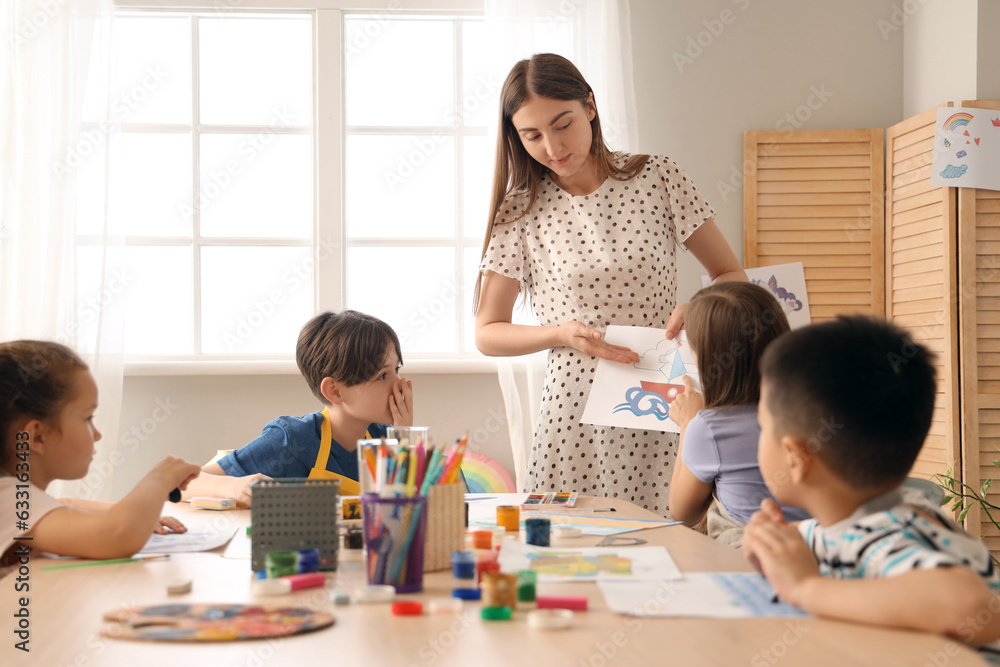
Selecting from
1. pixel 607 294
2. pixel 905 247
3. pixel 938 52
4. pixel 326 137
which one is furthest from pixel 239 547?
pixel 938 52

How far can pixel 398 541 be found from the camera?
904 millimetres

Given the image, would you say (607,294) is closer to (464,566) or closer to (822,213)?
(464,566)

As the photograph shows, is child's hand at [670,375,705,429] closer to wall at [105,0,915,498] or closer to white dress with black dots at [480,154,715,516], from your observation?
white dress with black dots at [480,154,715,516]

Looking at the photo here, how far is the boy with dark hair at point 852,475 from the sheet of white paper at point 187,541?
0.75m

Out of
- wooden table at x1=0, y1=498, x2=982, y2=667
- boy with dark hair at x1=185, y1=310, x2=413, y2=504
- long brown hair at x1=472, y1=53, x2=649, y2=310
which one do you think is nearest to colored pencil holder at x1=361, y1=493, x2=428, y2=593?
wooden table at x1=0, y1=498, x2=982, y2=667

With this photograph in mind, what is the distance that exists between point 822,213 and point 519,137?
1.57 m

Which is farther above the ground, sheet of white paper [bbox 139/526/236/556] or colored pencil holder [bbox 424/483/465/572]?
colored pencil holder [bbox 424/483/465/572]

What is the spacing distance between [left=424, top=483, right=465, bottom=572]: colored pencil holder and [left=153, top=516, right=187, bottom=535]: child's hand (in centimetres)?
52

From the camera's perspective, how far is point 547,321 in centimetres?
204

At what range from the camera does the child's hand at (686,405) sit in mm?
1591

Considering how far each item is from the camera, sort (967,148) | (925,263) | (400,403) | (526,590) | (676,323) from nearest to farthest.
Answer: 1. (526,590)
2. (676,323)
3. (400,403)
4. (967,148)
5. (925,263)

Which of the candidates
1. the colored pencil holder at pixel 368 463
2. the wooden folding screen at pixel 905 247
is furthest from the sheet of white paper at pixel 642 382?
the wooden folding screen at pixel 905 247

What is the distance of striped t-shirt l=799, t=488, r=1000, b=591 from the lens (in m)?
0.77

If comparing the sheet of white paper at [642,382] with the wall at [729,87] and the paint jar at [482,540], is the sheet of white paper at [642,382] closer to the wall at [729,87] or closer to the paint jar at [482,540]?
the paint jar at [482,540]
